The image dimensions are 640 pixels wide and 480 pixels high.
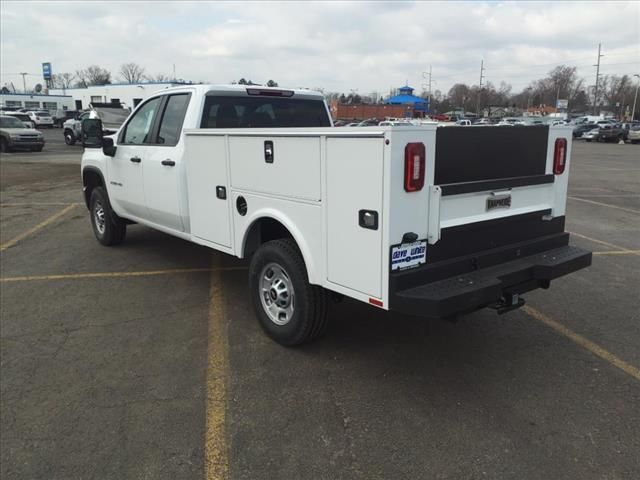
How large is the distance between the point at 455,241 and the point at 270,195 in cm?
144

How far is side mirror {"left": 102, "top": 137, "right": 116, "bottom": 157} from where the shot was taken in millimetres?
6684

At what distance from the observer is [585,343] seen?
4453 mm

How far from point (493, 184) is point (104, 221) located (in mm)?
5754

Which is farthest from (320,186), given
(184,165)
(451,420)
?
(184,165)

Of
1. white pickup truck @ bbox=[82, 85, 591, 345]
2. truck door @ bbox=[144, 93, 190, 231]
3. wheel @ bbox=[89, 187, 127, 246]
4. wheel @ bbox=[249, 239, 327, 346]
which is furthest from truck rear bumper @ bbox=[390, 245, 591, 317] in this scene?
wheel @ bbox=[89, 187, 127, 246]

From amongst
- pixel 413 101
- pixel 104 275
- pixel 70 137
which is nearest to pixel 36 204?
pixel 104 275

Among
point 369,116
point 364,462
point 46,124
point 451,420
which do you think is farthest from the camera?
point 369,116

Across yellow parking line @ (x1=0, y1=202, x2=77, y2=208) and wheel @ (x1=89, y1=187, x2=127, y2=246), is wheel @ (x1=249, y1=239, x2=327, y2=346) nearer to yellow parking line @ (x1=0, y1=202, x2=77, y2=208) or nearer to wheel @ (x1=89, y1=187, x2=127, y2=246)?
wheel @ (x1=89, y1=187, x2=127, y2=246)

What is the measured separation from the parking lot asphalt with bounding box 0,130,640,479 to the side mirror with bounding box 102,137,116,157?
1491 mm

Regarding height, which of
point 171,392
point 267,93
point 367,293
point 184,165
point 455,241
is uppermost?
point 267,93

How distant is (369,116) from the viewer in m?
78.2

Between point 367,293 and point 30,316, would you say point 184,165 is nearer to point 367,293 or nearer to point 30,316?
point 30,316

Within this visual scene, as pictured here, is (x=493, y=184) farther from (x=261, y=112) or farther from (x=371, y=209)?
(x=261, y=112)

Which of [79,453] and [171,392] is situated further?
[171,392]
